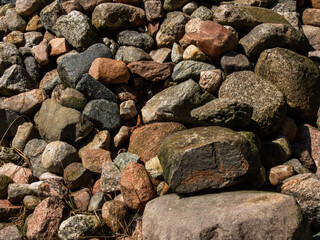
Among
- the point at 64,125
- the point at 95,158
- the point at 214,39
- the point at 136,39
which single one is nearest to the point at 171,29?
the point at 136,39

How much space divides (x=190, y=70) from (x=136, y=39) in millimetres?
1135

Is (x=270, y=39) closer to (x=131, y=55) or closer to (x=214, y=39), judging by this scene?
(x=214, y=39)

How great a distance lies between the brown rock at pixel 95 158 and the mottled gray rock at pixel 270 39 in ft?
7.50

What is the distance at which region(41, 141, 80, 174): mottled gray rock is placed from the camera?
401cm

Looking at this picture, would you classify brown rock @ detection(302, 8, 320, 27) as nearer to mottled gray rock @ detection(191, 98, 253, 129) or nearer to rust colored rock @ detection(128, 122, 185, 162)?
mottled gray rock @ detection(191, 98, 253, 129)

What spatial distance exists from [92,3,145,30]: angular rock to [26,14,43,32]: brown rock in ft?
3.95

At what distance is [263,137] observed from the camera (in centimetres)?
393

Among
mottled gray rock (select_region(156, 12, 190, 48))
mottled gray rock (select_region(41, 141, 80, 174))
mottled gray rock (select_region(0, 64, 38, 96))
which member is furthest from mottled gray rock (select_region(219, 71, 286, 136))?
mottled gray rock (select_region(0, 64, 38, 96))

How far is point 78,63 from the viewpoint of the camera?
4.52 meters

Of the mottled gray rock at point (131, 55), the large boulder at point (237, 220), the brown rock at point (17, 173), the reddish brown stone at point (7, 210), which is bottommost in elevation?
the reddish brown stone at point (7, 210)

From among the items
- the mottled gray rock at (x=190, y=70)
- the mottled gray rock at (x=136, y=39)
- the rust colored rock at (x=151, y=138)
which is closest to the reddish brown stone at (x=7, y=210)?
the rust colored rock at (x=151, y=138)

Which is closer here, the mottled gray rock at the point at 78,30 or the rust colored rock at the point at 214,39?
the rust colored rock at the point at 214,39

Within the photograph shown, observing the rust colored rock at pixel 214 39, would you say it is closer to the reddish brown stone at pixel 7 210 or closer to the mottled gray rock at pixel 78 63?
the mottled gray rock at pixel 78 63

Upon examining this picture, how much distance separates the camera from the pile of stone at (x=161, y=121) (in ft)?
9.68
